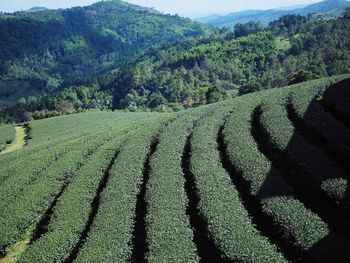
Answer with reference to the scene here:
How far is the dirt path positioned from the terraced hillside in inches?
1011

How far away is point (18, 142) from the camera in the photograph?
87.3m

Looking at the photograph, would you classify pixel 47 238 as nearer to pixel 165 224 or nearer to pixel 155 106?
pixel 165 224

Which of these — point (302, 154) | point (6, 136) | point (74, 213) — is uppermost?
point (302, 154)

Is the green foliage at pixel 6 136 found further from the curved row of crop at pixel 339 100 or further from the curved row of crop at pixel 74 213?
the curved row of crop at pixel 339 100

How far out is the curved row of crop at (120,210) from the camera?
3014 cm

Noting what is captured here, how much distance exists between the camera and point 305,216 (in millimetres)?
28578

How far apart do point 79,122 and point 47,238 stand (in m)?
66.5

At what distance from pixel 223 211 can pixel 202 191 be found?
409 centimetres

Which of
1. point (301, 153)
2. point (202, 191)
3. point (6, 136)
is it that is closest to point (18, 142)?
point (6, 136)

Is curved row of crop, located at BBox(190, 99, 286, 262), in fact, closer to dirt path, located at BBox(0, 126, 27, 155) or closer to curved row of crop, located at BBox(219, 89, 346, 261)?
curved row of crop, located at BBox(219, 89, 346, 261)

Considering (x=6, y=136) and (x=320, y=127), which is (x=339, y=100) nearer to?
(x=320, y=127)

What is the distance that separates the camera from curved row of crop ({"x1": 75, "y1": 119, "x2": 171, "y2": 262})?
98.9 feet

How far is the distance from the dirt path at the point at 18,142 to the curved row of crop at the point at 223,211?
157 feet

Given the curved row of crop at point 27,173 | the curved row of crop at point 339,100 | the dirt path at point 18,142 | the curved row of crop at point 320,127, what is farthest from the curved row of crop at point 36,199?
the dirt path at point 18,142
